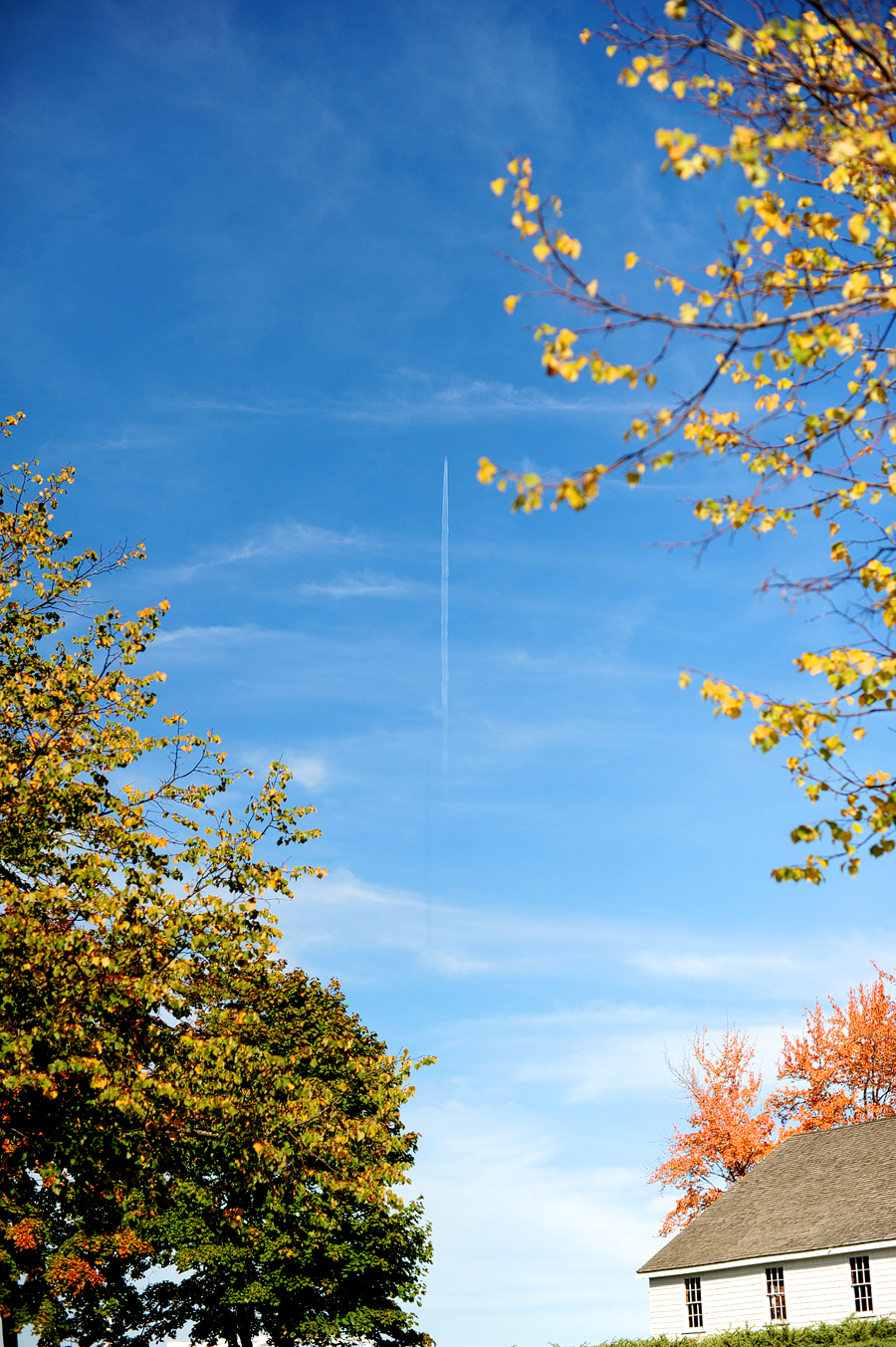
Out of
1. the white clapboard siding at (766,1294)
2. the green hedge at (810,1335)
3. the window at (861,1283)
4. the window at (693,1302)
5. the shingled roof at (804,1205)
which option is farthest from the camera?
the window at (693,1302)

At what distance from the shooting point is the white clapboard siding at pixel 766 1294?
1385 inches

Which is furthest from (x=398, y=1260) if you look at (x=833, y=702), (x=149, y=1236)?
(x=833, y=702)

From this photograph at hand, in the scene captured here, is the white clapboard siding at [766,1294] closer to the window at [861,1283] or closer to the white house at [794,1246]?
the white house at [794,1246]

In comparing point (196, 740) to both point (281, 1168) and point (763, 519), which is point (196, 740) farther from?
point (763, 519)

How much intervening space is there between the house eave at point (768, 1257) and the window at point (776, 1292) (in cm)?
52

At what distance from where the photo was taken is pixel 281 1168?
1723 cm

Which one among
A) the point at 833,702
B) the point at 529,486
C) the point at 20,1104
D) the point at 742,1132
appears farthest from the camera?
the point at 742,1132

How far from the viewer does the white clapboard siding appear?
35.2m

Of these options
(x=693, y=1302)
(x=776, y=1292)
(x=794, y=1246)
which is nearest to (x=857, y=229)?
(x=794, y=1246)

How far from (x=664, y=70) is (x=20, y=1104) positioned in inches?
666

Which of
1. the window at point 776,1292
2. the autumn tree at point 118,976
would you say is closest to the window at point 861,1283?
the window at point 776,1292

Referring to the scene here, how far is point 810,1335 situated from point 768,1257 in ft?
19.0

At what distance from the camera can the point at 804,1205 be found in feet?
133

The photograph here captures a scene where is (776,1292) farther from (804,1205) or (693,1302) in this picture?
(693,1302)
